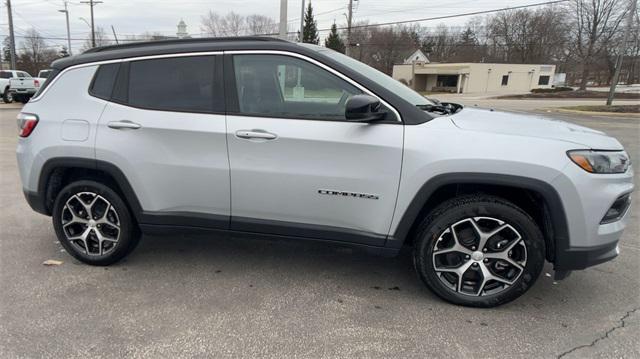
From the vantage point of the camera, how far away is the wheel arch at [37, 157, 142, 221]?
3.34m

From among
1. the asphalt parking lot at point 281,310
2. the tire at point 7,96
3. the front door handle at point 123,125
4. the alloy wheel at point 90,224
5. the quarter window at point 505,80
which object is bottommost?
the tire at point 7,96

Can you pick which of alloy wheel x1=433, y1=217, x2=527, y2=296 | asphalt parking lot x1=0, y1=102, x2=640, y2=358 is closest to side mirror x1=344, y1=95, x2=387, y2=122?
alloy wheel x1=433, y1=217, x2=527, y2=296

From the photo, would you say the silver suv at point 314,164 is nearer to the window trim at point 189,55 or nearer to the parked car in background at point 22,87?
the window trim at point 189,55

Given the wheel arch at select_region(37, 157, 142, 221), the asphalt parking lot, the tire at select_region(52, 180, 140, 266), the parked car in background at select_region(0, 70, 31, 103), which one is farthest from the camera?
the parked car in background at select_region(0, 70, 31, 103)

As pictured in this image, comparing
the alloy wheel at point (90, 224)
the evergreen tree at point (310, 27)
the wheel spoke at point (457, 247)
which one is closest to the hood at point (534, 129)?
the wheel spoke at point (457, 247)

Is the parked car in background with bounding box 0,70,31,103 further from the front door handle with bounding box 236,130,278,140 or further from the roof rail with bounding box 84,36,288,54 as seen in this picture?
the front door handle with bounding box 236,130,278,140

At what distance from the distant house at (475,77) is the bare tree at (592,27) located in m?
10.2

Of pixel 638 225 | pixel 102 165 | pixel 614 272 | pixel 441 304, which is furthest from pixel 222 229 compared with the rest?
pixel 638 225

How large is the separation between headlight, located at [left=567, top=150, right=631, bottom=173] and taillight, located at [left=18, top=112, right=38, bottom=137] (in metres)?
3.91

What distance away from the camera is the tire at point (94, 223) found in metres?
3.46

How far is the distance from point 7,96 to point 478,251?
26.4 meters

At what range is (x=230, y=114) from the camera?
311 centimetres

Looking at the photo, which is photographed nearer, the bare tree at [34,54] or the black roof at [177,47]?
the black roof at [177,47]

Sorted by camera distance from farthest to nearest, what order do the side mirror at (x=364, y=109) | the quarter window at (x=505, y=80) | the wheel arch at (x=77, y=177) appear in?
1. the quarter window at (x=505, y=80)
2. the wheel arch at (x=77, y=177)
3. the side mirror at (x=364, y=109)
